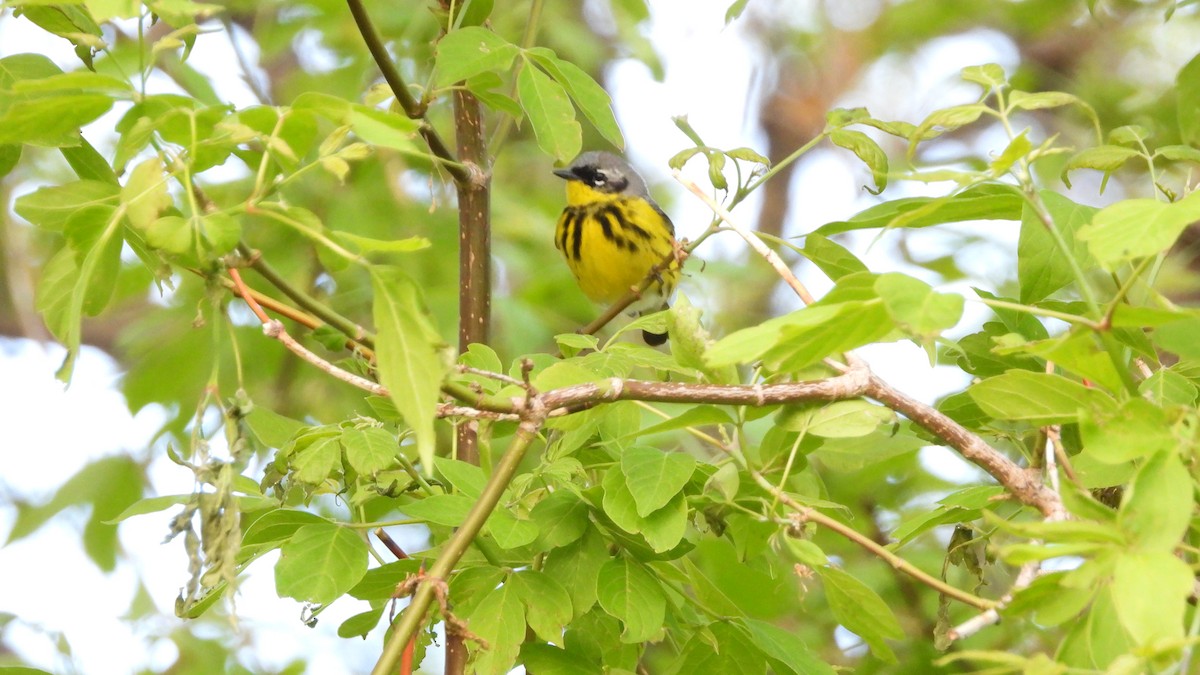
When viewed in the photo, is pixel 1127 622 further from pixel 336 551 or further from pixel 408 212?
pixel 408 212

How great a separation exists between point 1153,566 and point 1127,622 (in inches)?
1.9

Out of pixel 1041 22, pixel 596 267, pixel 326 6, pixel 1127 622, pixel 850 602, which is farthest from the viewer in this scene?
pixel 596 267

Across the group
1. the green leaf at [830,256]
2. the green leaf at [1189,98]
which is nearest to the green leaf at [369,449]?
the green leaf at [830,256]

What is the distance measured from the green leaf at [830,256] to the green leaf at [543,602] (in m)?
0.52

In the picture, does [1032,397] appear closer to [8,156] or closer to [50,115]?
[50,115]

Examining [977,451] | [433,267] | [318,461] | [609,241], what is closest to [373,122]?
[318,461]

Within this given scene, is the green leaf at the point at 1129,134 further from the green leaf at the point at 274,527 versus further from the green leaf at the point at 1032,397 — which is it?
the green leaf at the point at 274,527

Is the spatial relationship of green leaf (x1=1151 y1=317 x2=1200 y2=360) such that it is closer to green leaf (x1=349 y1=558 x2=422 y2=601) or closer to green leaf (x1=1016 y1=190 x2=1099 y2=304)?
green leaf (x1=1016 y1=190 x2=1099 y2=304)

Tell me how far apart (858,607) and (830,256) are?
1.51ft

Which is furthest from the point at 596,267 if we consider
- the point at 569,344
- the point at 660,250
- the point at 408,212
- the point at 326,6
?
the point at 569,344

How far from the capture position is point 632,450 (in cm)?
136

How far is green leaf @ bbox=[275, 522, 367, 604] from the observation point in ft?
4.45

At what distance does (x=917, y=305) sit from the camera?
944mm

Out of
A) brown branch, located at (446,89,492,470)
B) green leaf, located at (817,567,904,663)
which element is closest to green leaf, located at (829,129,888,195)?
green leaf, located at (817,567,904,663)
